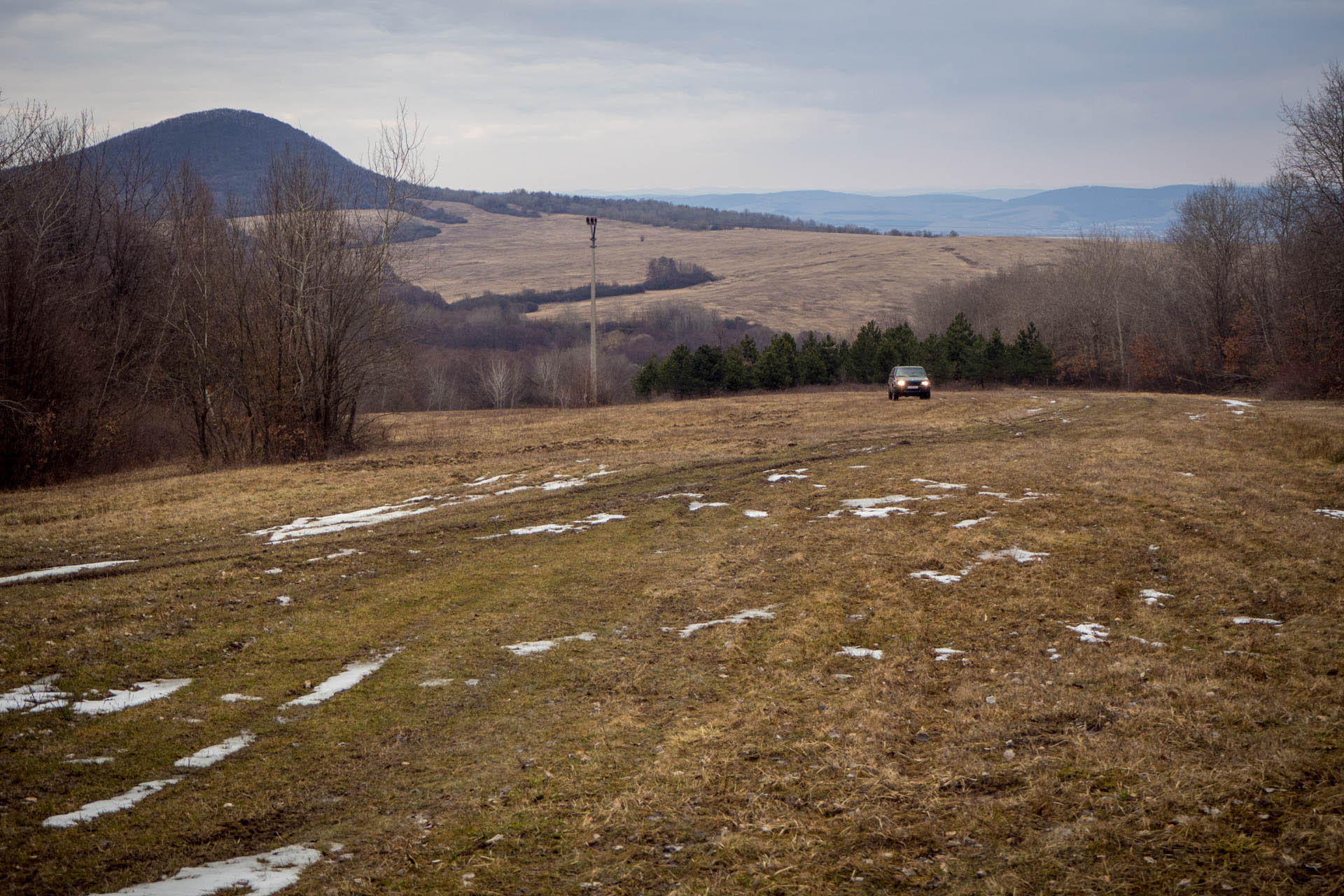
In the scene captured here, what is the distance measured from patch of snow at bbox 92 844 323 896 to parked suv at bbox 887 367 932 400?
1579 inches

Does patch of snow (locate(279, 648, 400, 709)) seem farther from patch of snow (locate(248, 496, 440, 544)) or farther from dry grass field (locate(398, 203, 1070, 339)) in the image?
dry grass field (locate(398, 203, 1070, 339))

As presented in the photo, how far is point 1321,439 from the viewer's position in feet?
66.2

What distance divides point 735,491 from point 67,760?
13389mm

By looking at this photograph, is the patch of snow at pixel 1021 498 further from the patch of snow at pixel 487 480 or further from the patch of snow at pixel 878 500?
the patch of snow at pixel 487 480

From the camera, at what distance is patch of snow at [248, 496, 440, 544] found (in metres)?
15.7

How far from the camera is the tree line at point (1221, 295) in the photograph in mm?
42438

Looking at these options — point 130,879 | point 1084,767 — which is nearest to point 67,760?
point 130,879

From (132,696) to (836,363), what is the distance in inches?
2586

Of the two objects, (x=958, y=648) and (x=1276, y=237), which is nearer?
(x=958, y=648)

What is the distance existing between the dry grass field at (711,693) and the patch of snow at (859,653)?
4cm

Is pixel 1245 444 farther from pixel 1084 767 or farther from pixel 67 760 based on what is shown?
pixel 67 760

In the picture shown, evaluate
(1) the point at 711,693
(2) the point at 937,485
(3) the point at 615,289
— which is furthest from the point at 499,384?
(1) the point at 711,693

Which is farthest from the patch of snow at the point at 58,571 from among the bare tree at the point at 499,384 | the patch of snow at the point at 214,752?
the bare tree at the point at 499,384

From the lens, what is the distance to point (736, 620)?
9.82 metres
